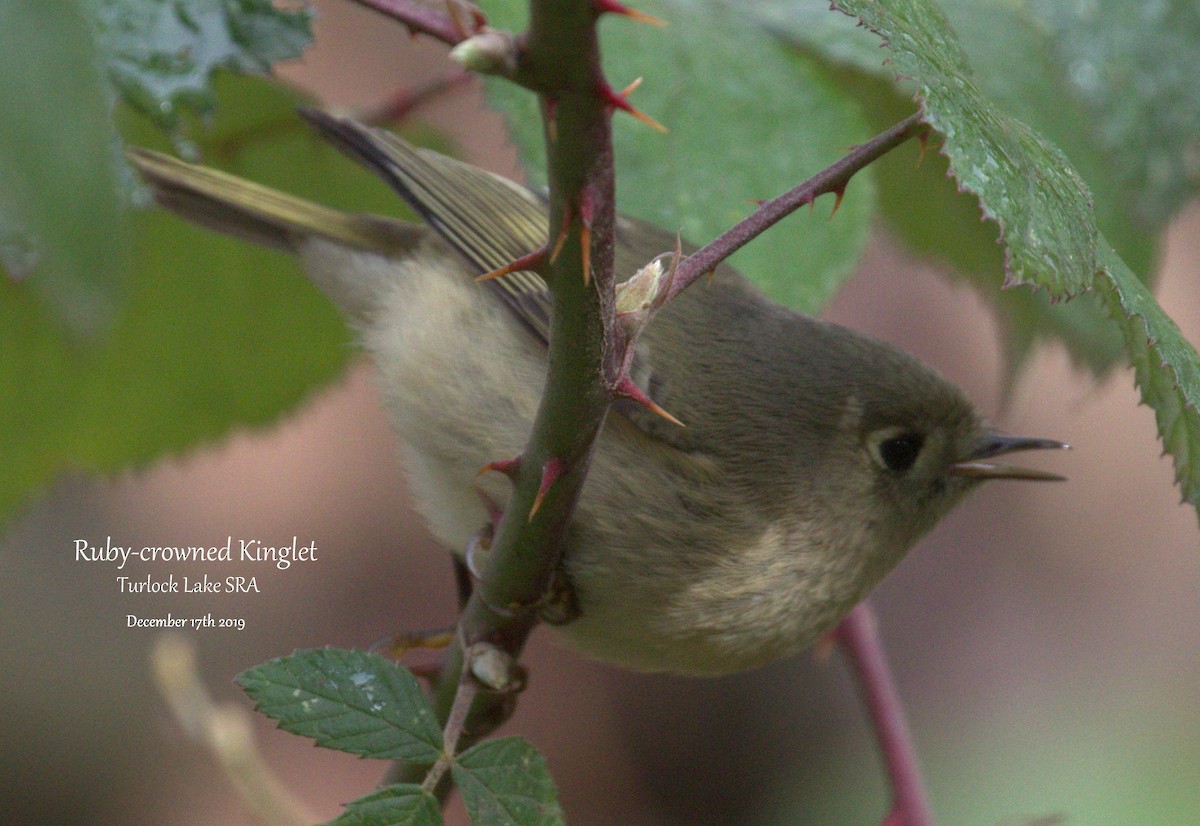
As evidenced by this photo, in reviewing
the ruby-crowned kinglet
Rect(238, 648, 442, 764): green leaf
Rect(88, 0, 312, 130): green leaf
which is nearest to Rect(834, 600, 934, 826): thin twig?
the ruby-crowned kinglet

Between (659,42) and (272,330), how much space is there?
0.69m

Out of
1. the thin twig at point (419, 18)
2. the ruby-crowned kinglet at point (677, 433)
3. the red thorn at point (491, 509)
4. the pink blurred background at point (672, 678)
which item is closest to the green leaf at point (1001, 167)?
the thin twig at point (419, 18)

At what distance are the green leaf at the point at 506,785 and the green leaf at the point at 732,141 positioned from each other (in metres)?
0.73

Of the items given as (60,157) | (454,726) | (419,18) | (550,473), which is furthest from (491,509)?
(60,157)

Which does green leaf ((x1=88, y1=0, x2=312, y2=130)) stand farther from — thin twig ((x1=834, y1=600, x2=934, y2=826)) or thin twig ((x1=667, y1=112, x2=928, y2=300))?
thin twig ((x1=834, y1=600, x2=934, y2=826))

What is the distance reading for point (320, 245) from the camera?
5.82 ft

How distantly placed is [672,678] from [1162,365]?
101 inches

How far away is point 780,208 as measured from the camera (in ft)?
2.58

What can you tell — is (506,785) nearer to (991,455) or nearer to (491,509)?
(491,509)

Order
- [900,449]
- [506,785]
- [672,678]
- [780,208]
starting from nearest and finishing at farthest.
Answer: [780,208] → [506,785] → [900,449] → [672,678]

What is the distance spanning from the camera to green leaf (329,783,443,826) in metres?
0.86

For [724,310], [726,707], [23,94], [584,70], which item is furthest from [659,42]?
[726,707]

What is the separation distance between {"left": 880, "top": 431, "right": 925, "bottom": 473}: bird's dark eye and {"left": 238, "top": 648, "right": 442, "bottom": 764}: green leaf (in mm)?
746

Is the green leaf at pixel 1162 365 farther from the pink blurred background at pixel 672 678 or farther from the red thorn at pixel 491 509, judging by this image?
the pink blurred background at pixel 672 678
